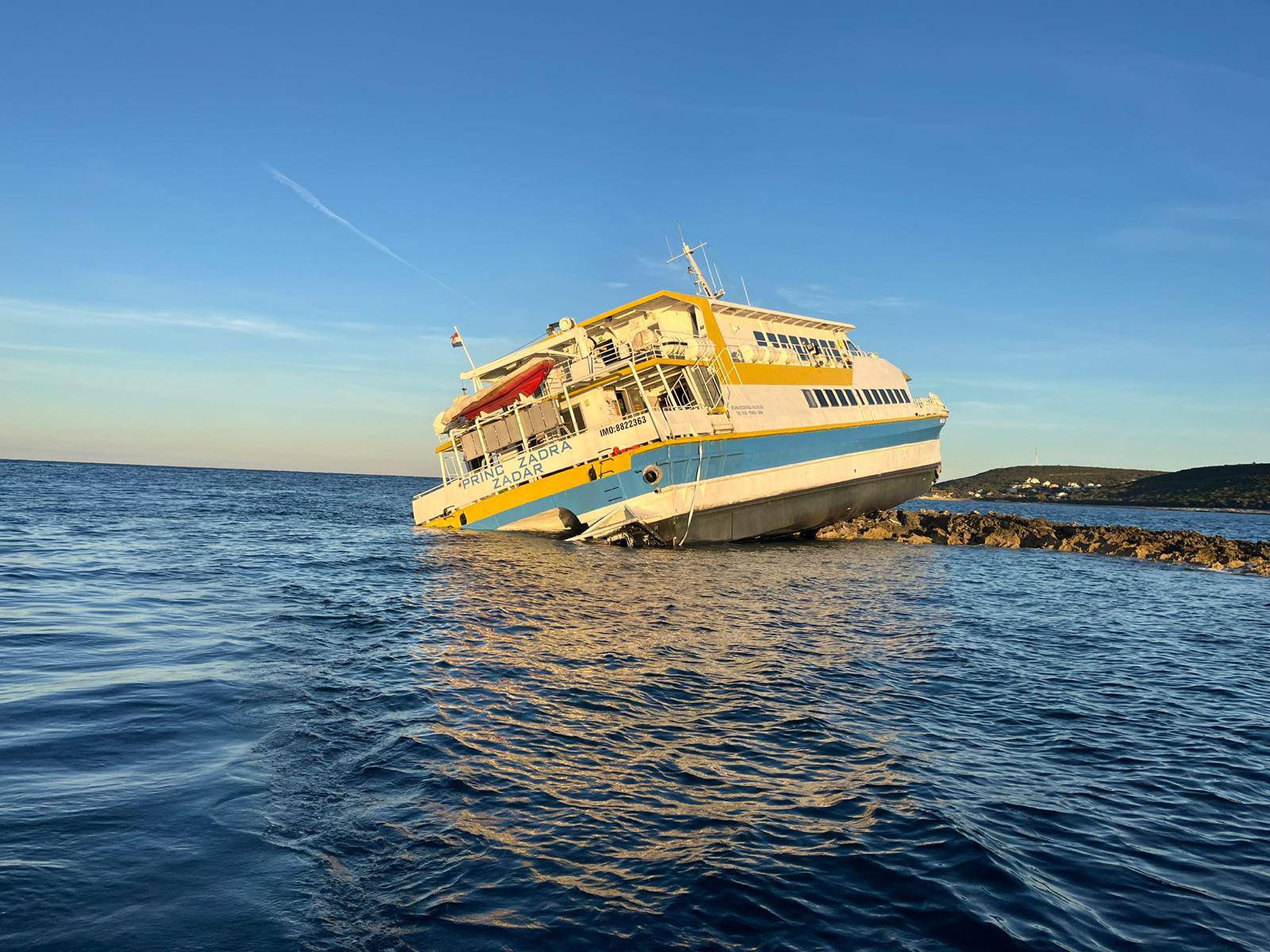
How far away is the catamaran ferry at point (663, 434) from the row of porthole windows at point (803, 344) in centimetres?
14

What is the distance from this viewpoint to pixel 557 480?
1005 inches

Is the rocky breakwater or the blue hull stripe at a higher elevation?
the blue hull stripe

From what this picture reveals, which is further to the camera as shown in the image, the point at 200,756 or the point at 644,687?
the point at 644,687

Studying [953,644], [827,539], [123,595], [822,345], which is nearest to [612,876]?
[953,644]

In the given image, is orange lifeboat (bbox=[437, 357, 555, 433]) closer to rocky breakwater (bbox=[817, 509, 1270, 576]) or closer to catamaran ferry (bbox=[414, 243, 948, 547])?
catamaran ferry (bbox=[414, 243, 948, 547])

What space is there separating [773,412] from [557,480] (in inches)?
331

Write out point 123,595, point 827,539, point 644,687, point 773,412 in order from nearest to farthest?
point 644,687 < point 123,595 < point 773,412 < point 827,539

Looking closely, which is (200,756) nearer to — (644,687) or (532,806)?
(532,806)

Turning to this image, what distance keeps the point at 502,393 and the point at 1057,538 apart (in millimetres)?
26365

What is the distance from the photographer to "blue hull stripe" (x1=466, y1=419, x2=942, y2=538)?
23703 mm

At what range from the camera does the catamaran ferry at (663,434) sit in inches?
957

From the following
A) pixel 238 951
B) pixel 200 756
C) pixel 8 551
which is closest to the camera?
pixel 238 951

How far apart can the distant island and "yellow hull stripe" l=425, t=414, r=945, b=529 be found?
70.7 meters

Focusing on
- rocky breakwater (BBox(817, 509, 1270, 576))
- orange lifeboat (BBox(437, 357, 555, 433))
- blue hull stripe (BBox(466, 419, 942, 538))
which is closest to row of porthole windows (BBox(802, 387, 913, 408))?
blue hull stripe (BBox(466, 419, 942, 538))
